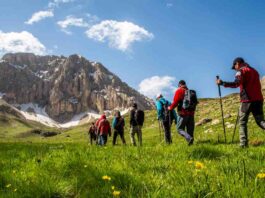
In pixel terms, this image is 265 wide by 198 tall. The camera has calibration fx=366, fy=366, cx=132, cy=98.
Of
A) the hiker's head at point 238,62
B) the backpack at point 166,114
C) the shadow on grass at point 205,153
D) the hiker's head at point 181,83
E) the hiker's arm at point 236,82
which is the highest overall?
the hiker's head at point 238,62

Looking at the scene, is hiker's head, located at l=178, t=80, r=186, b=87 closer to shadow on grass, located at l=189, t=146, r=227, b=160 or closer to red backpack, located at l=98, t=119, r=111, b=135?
shadow on grass, located at l=189, t=146, r=227, b=160

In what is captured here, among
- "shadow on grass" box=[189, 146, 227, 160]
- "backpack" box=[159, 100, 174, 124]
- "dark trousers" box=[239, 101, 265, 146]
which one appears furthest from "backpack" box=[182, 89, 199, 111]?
"shadow on grass" box=[189, 146, 227, 160]

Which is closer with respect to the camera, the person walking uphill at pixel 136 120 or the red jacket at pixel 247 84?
the red jacket at pixel 247 84

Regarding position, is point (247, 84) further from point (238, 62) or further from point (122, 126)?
point (122, 126)

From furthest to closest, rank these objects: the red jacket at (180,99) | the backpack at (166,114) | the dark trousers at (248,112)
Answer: the backpack at (166,114) < the red jacket at (180,99) < the dark trousers at (248,112)

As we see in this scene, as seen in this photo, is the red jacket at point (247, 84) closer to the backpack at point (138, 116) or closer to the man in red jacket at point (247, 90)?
the man in red jacket at point (247, 90)

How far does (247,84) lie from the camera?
1406 centimetres

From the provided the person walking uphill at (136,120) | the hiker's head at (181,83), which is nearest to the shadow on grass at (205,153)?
the hiker's head at (181,83)

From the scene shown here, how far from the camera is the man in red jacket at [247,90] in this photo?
13922mm

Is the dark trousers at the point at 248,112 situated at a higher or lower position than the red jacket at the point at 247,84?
lower

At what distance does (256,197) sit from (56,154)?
27.3ft

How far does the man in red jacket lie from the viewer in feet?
45.7

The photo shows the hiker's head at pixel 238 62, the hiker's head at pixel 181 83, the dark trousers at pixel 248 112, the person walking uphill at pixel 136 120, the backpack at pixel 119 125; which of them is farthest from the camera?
the backpack at pixel 119 125

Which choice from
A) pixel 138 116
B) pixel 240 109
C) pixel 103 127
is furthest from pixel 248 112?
pixel 103 127
